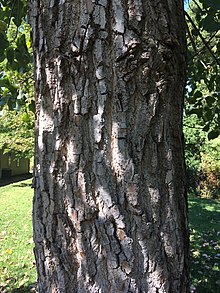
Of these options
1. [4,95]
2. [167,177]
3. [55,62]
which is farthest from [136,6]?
[4,95]

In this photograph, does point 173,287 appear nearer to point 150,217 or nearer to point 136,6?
point 150,217

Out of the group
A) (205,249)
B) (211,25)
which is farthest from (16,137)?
(211,25)

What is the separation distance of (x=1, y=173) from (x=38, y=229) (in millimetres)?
19819

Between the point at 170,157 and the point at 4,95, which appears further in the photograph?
the point at 4,95

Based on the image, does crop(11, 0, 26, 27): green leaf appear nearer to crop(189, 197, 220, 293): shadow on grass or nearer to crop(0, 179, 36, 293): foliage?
crop(0, 179, 36, 293): foliage

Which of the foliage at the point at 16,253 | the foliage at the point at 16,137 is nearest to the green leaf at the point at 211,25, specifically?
the foliage at the point at 16,253

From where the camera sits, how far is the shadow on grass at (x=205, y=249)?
11.6 feet

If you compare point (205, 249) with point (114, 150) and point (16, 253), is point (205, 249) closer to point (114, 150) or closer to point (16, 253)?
point (16, 253)

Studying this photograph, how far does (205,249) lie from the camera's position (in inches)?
191

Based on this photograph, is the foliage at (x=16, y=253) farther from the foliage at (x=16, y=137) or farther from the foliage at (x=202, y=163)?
the foliage at (x=202, y=163)

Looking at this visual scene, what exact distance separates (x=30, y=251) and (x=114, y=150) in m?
4.40

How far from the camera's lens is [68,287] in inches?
41.5

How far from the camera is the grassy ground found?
3615 millimetres

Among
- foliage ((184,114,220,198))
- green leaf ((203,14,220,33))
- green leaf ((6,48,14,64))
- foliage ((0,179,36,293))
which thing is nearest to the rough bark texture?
green leaf ((203,14,220,33))
